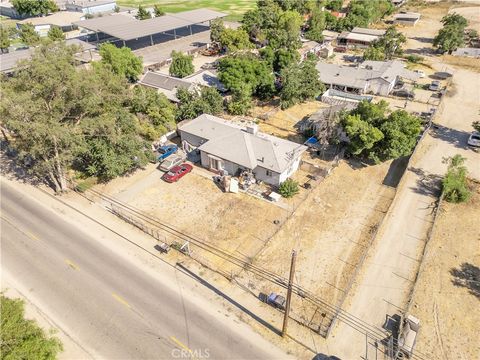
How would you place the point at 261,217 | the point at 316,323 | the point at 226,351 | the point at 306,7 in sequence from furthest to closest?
1. the point at 306,7
2. the point at 261,217
3. the point at 316,323
4. the point at 226,351

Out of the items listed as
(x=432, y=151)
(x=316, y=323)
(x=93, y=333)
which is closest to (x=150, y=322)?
(x=93, y=333)

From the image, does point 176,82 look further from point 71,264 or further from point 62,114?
point 71,264

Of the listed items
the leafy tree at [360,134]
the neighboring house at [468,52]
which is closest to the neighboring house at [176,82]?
the leafy tree at [360,134]

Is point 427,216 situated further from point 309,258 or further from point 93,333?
point 93,333

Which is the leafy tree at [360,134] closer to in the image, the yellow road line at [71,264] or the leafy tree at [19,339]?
the yellow road line at [71,264]

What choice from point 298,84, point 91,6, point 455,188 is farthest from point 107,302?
point 91,6

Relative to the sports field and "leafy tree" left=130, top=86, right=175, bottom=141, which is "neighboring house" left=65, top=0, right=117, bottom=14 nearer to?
the sports field
